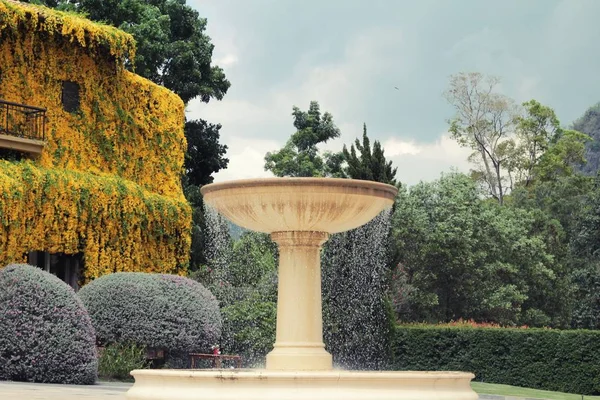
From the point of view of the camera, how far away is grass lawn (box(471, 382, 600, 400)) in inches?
1121

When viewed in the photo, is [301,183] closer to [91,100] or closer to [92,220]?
[92,220]

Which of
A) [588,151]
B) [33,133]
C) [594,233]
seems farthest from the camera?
[588,151]

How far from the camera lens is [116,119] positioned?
31.7 metres

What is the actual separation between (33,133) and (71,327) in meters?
9.39

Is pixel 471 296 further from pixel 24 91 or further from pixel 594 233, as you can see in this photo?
pixel 24 91

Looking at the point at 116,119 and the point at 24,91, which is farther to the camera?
the point at 116,119

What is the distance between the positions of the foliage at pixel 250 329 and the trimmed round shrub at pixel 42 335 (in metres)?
8.83

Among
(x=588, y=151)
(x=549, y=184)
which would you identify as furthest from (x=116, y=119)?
(x=588, y=151)

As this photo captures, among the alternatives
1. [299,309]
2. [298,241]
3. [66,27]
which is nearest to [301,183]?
[298,241]

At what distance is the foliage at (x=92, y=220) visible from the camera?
26.6 metres

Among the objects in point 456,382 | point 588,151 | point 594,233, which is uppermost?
point 588,151

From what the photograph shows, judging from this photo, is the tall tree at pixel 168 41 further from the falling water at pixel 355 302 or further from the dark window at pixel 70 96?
the falling water at pixel 355 302

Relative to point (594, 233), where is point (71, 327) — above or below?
below

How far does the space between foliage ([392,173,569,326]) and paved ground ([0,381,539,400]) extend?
76.6 ft
